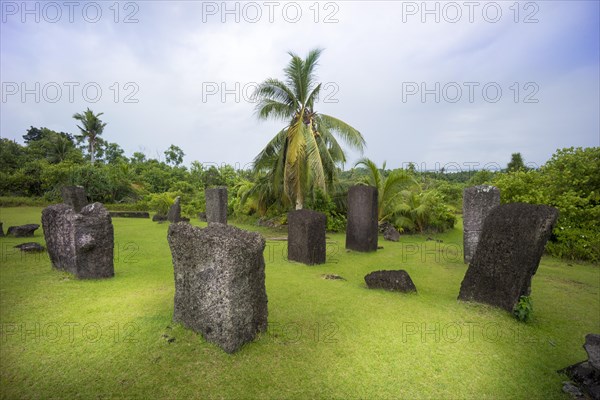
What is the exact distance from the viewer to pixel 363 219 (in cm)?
950

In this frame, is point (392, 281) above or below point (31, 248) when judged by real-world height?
below

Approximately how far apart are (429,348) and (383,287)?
201 cm

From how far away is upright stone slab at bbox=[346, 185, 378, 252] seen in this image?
31.0ft

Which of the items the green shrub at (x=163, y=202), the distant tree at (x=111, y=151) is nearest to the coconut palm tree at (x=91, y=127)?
the distant tree at (x=111, y=151)

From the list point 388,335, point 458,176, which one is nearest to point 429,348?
point 388,335

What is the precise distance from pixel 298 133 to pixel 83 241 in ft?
29.8

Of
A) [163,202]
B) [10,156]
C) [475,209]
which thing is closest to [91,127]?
[10,156]

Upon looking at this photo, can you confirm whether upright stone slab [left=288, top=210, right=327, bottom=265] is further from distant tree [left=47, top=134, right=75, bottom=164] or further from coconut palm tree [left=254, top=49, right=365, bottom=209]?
distant tree [left=47, top=134, right=75, bottom=164]

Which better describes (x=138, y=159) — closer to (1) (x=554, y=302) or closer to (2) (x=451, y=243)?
(2) (x=451, y=243)

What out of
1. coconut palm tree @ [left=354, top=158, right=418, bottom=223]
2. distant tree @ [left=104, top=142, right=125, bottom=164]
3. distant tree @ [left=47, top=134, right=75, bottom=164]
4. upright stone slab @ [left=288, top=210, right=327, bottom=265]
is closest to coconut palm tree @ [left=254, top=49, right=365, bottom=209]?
coconut palm tree @ [left=354, top=158, right=418, bottom=223]

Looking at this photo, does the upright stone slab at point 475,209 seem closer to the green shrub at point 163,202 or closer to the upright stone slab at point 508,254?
the upright stone slab at point 508,254

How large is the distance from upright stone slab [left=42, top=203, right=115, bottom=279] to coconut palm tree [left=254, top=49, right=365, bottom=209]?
821 centimetres

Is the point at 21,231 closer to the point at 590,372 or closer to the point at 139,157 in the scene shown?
the point at 590,372

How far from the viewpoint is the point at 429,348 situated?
354 centimetres
